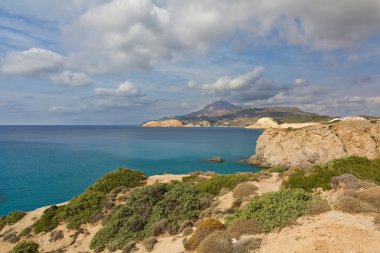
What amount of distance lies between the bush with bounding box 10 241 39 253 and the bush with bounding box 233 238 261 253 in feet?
61.1

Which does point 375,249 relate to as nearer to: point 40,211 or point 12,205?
point 40,211

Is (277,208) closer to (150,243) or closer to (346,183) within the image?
(346,183)

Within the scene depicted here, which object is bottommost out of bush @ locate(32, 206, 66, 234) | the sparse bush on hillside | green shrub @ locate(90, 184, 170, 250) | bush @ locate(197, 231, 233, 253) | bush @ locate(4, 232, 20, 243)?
bush @ locate(4, 232, 20, 243)

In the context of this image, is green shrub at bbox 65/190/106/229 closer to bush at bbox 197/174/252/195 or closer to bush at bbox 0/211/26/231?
bush at bbox 0/211/26/231

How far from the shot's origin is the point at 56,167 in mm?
67438

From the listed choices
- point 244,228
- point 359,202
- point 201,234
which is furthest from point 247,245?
point 359,202

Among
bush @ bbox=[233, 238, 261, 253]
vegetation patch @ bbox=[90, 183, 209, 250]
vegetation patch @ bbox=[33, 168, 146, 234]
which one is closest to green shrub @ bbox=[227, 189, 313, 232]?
bush @ bbox=[233, 238, 261, 253]

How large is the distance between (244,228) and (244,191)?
9466 millimetres

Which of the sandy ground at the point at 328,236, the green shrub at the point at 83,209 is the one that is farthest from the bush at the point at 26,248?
the sandy ground at the point at 328,236

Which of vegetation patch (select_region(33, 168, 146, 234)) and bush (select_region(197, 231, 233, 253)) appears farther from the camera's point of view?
vegetation patch (select_region(33, 168, 146, 234))

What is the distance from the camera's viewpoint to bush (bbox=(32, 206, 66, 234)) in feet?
86.6

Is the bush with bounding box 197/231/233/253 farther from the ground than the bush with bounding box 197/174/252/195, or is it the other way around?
the bush with bounding box 197/231/233/253

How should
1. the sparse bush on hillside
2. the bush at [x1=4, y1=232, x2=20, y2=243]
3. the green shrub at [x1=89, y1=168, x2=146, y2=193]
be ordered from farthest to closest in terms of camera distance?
the green shrub at [x1=89, y1=168, x2=146, y2=193], the bush at [x1=4, y1=232, x2=20, y2=243], the sparse bush on hillside

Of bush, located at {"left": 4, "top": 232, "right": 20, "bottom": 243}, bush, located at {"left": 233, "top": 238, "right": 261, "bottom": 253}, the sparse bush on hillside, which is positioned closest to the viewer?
bush, located at {"left": 233, "top": 238, "right": 261, "bottom": 253}
